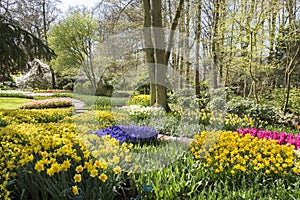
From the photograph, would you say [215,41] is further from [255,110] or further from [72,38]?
[72,38]

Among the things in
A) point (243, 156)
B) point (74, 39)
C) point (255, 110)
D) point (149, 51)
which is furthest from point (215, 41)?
point (74, 39)

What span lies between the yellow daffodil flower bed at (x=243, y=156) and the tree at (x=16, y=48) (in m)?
5.48

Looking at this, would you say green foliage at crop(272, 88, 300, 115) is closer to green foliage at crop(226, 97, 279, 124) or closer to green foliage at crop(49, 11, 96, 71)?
green foliage at crop(226, 97, 279, 124)

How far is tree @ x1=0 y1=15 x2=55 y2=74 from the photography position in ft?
21.5

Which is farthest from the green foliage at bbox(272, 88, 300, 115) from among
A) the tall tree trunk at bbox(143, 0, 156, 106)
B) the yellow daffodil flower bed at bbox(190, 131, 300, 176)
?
the yellow daffodil flower bed at bbox(190, 131, 300, 176)

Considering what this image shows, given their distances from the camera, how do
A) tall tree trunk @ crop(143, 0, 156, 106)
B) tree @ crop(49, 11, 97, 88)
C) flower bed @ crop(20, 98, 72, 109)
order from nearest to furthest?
tall tree trunk @ crop(143, 0, 156, 106) → flower bed @ crop(20, 98, 72, 109) → tree @ crop(49, 11, 97, 88)

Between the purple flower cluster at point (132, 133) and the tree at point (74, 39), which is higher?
the tree at point (74, 39)

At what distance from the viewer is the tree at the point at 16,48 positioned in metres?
6.57

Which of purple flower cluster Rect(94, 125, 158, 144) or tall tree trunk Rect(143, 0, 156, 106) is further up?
tall tree trunk Rect(143, 0, 156, 106)

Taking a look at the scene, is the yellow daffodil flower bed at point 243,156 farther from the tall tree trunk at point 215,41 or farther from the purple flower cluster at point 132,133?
the tall tree trunk at point 215,41

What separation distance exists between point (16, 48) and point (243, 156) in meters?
6.08

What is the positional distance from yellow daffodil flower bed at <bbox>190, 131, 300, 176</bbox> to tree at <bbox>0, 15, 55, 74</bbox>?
18.0 ft

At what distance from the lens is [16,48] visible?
6.75 meters

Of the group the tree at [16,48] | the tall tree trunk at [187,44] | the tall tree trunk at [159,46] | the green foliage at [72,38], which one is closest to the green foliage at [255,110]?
the tall tree trunk at [159,46]
